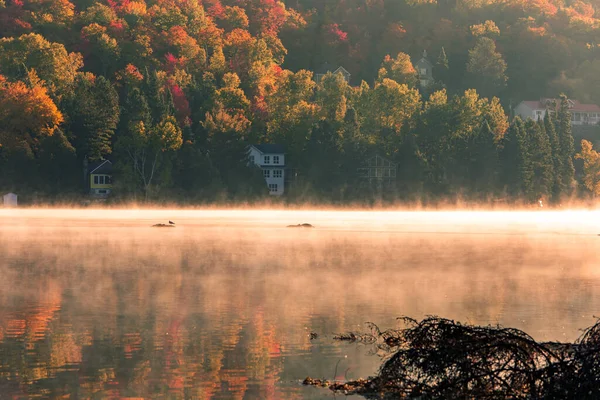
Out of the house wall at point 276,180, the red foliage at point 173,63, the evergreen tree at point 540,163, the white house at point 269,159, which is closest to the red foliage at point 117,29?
the red foliage at point 173,63

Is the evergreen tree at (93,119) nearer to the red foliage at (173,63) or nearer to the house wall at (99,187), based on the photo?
the house wall at (99,187)

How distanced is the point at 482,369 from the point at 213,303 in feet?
54.1

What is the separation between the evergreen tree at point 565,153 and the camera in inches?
6747

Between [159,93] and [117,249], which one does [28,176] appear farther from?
[117,249]

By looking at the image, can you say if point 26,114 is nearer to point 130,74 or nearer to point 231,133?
point 231,133

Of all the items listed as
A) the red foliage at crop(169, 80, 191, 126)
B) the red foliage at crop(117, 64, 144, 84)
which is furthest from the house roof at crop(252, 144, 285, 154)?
the red foliage at crop(117, 64, 144, 84)

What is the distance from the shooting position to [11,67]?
176750 mm

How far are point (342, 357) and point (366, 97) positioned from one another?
158m

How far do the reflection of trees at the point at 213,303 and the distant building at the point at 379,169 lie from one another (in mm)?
99469

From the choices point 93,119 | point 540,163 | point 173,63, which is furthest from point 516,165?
point 173,63

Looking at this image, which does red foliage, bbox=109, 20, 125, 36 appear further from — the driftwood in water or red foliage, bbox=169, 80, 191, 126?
the driftwood in water

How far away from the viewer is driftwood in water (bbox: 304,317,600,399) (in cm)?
1652

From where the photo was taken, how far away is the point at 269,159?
17162 cm

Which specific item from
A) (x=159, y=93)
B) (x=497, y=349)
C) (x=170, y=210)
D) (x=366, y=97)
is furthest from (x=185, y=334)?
(x=366, y=97)
